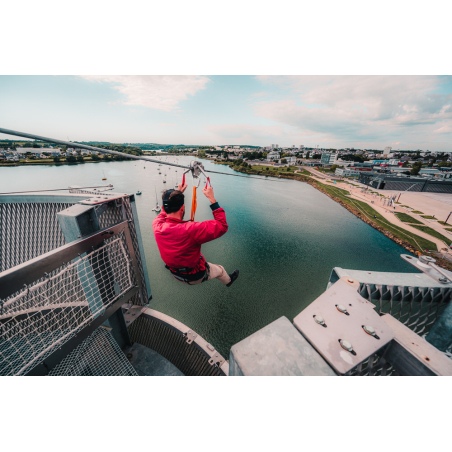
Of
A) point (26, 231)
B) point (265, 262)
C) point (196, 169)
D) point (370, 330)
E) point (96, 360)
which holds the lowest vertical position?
point (265, 262)

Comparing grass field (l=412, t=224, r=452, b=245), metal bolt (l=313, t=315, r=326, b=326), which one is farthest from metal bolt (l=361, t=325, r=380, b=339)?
grass field (l=412, t=224, r=452, b=245)

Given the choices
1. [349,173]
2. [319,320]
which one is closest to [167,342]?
[319,320]

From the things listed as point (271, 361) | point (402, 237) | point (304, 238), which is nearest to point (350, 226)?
point (402, 237)

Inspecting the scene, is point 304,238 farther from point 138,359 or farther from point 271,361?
point 271,361

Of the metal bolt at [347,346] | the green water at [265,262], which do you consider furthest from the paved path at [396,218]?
the metal bolt at [347,346]

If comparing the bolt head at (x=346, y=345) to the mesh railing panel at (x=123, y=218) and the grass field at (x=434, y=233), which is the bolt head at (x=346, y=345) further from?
the grass field at (x=434, y=233)

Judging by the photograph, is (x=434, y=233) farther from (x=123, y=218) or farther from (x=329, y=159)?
(x=329, y=159)
